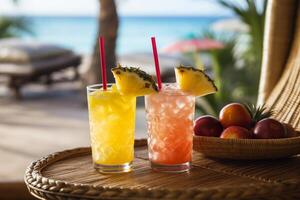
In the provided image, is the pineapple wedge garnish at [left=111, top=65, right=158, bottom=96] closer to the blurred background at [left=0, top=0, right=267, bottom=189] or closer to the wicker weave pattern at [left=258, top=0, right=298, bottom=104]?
the wicker weave pattern at [left=258, top=0, right=298, bottom=104]

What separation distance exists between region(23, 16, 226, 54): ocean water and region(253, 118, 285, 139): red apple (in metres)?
18.5

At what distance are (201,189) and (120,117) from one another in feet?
0.79

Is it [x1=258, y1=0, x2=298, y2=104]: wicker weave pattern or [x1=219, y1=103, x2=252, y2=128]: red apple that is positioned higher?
[x1=258, y1=0, x2=298, y2=104]: wicker weave pattern

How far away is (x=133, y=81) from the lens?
1.17m

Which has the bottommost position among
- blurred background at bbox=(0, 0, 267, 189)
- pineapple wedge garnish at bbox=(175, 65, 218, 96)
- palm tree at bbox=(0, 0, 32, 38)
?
blurred background at bbox=(0, 0, 267, 189)

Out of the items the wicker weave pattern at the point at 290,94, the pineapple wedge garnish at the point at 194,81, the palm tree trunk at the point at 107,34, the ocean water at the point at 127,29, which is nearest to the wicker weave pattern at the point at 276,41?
the wicker weave pattern at the point at 290,94

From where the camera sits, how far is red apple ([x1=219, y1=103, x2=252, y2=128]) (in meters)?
1.41

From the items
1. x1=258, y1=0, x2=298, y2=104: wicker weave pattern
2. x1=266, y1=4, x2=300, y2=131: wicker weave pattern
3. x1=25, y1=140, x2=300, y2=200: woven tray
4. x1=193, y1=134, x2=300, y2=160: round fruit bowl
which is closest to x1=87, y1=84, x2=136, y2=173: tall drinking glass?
x1=25, y1=140, x2=300, y2=200: woven tray

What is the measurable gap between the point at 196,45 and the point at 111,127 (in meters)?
4.05

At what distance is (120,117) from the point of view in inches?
48.3

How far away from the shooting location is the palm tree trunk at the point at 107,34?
18.7ft

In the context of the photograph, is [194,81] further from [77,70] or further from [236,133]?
[77,70]

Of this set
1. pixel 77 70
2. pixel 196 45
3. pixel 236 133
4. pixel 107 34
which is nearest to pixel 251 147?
pixel 236 133

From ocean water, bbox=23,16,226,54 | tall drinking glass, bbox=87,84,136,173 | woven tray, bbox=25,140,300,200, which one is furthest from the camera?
ocean water, bbox=23,16,226,54
